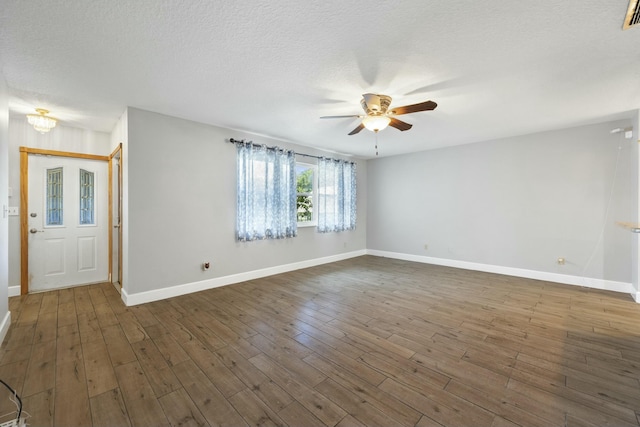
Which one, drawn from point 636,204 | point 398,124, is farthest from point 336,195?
point 636,204

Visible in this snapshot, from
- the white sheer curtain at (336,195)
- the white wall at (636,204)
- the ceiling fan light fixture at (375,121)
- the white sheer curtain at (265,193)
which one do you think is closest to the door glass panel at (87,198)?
the white sheer curtain at (265,193)

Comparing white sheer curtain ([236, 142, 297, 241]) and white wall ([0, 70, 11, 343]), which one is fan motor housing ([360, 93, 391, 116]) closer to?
white sheer curtain ([236, 142, 297, 241])

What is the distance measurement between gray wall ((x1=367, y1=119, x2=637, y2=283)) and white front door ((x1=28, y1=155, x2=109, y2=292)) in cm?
593

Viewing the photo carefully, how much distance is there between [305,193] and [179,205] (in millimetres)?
2591

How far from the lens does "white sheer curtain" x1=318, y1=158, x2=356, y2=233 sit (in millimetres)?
5789

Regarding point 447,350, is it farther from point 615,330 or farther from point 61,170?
point 61,170

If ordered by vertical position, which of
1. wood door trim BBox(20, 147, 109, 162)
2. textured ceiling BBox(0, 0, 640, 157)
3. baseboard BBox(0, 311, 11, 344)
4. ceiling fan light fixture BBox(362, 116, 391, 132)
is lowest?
baseboard BBox(0, 311, 11, 344)

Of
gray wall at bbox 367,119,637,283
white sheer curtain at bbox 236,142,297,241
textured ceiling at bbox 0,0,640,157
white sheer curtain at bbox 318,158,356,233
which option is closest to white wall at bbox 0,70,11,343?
textured ceiling at bbox 0,0,640,157

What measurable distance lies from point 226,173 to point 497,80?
12.4ft

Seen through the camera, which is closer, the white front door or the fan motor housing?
the fan motor housing

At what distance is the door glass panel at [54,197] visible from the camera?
3.97m

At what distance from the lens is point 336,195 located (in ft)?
20.0

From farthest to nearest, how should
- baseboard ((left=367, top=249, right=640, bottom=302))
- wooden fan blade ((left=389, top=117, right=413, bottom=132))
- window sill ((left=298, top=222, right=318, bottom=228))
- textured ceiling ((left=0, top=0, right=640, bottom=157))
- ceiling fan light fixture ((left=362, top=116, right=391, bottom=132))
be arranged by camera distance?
window sill ((left=298, top=222, right=318, bottom=228)) < baseboard ((left=367, top=249, right=640, bottom=302)) < wooden fan blade ((left=389, top=117, right=413, bottom=132)) < ceiling fan light fixture ((left=362, top=116, right=391, bottom=132)) < textured ceiling ((left=0, top=0, right=640, bottom=157))

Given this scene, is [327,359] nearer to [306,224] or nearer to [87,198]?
[306,224]
